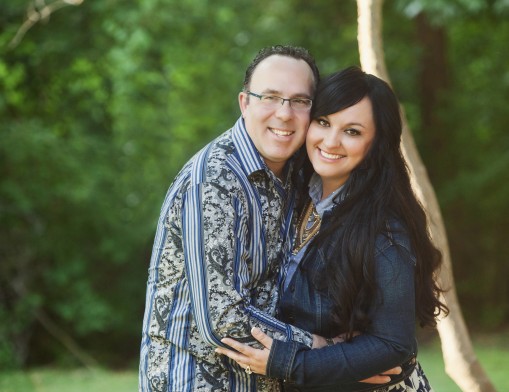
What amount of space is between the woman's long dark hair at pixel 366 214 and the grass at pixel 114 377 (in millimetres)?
5145

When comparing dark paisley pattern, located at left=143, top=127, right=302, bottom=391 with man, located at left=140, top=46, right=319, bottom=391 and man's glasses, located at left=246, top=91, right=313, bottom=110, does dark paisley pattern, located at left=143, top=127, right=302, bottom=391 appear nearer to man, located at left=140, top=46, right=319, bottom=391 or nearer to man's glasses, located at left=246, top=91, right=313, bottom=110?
man, located at left=140, top=46, right=319, bottom=391

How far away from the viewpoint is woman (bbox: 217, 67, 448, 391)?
8.94 feet

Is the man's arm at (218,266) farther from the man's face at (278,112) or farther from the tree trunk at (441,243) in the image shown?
the tree trunk at (441,243)

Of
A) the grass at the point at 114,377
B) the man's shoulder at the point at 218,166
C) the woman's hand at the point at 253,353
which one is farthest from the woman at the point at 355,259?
the grass at the point at 114,377

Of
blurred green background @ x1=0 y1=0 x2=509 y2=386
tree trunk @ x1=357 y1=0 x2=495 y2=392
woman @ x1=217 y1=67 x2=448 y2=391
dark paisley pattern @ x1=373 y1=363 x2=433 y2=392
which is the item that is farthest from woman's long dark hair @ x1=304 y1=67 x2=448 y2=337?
blurred green background @ x1=0 y1=0 x2=509 y2=386

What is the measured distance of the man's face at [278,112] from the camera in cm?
297

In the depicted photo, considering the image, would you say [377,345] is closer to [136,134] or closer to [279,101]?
[279,101]

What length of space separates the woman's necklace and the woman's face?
146 millimetres

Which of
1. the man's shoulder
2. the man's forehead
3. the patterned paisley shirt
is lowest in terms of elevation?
the patterned paisley shirt

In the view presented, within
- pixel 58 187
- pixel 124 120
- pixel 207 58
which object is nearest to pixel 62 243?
pixel 58 187

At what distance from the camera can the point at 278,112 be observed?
298 cm

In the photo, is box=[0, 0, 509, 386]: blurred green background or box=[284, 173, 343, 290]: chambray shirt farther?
box=[0, 0, 509, 386]: blurred green background

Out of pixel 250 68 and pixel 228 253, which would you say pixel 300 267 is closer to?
pixel 228 253

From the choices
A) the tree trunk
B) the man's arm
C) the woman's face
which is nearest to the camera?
the man's arm
